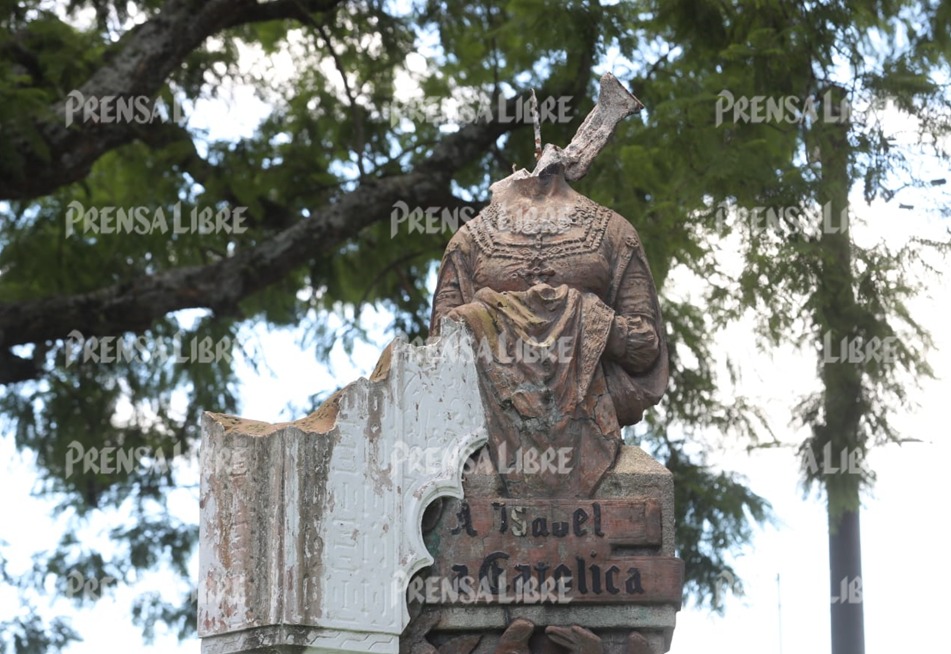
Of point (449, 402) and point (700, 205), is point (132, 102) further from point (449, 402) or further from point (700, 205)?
point (449, 402)

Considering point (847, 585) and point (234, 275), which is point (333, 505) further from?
point (234, 275)

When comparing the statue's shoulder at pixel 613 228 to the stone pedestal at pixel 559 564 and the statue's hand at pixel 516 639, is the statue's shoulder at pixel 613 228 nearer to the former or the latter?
the stone pedestal at pixel 559 564

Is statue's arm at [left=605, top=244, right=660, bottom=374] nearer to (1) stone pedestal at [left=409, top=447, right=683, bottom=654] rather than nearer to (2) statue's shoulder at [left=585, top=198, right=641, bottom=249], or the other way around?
(2) statue's shoulder at [left=585, top=198, right=641, bottom=249]

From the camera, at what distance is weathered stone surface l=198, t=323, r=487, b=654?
9.83 m

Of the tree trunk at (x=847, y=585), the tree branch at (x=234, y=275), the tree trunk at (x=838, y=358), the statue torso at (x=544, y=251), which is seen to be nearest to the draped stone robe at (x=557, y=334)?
the statue torso at (x=544, y=251)

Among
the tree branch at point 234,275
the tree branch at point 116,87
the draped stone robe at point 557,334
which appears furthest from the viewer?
the tree branch at point 234,275

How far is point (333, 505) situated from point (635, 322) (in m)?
1.95

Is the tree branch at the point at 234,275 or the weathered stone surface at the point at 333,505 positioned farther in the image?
the tree branch at the point at 234,275

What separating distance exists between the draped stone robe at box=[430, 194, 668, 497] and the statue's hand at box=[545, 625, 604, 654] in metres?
0.69

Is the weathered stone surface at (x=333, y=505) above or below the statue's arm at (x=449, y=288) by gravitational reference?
below

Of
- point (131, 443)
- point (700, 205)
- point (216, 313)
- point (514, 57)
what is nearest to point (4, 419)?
point (131, 443)

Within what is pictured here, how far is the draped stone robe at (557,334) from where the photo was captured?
10477mm

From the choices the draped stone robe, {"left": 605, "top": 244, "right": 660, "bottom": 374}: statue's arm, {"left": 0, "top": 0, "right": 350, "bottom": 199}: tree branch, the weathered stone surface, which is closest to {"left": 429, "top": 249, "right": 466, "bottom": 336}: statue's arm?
the draped stone robe

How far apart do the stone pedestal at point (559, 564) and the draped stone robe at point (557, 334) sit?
162 millimetres
